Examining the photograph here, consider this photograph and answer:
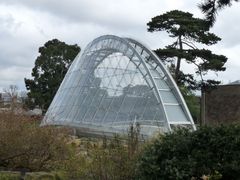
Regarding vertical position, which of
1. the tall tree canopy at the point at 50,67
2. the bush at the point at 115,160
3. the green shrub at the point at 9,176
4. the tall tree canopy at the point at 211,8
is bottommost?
the green shrub at the point at 9,176

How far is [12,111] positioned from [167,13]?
32.8 meters

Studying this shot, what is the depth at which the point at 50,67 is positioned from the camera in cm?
7219

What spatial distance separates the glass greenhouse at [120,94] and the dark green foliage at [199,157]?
22194 millimetres

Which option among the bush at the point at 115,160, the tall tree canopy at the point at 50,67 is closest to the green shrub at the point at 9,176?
the bush at the point at 115,160

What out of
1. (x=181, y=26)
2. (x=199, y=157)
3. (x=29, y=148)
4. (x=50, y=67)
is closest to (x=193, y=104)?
(x=181, y=26)

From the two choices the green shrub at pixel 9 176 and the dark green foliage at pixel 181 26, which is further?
the dark green foliage at pixel 181 26

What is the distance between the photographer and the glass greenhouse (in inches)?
1336

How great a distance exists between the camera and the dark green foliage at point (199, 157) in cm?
848

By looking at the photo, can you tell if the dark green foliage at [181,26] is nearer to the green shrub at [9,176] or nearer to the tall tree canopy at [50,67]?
the tall tree canopy at [50,67]

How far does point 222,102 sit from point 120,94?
17.2 metres

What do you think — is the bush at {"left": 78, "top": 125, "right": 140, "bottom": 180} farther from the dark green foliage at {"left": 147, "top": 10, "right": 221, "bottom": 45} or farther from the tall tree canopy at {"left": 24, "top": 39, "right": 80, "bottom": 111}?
the tall tree canopy at {"left": 24, "top": 39, "right": 80, "bottom": 111}

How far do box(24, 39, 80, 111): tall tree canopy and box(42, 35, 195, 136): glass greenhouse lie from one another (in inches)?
1134

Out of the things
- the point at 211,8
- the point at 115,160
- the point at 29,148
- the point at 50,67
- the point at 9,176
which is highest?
the point at 50,67

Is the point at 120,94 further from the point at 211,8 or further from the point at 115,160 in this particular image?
the point at 211,8
